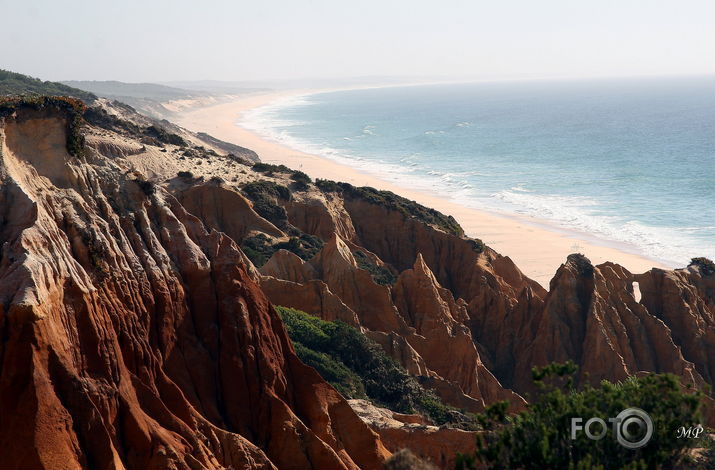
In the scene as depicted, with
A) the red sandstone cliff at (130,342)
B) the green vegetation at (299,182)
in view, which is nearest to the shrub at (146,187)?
the red sandstone cliff at (130,342)

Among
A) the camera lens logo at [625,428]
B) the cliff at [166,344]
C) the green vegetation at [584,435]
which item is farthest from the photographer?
the camera lens logo at [625,428]

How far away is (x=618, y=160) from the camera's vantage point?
445 ft

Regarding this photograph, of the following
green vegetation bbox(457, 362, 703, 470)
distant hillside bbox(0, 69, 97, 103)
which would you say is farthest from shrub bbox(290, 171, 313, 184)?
distant hillside bbox(0, 69, 97, 103)

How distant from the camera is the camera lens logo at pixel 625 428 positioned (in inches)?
734

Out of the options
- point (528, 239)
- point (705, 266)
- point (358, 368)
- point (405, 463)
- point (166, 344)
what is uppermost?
point (166, 344)

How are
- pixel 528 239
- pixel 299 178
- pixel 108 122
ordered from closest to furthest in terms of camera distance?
pixel 299 178
pixel 108 122
pixel 528 239

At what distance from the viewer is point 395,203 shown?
56.5 m

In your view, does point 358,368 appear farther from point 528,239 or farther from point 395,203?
point 528,239

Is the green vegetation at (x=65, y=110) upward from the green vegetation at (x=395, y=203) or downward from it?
upward

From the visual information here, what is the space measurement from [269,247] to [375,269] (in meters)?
5.99

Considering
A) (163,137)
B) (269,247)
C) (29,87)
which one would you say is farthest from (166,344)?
(29,87)

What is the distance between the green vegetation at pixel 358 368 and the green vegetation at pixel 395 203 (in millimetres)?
20983

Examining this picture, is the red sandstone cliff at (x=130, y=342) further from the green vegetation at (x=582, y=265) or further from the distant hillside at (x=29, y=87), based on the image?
the distant hillside at (x=29, y=87)

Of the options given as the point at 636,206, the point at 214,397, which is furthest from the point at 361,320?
the point at 636,206
